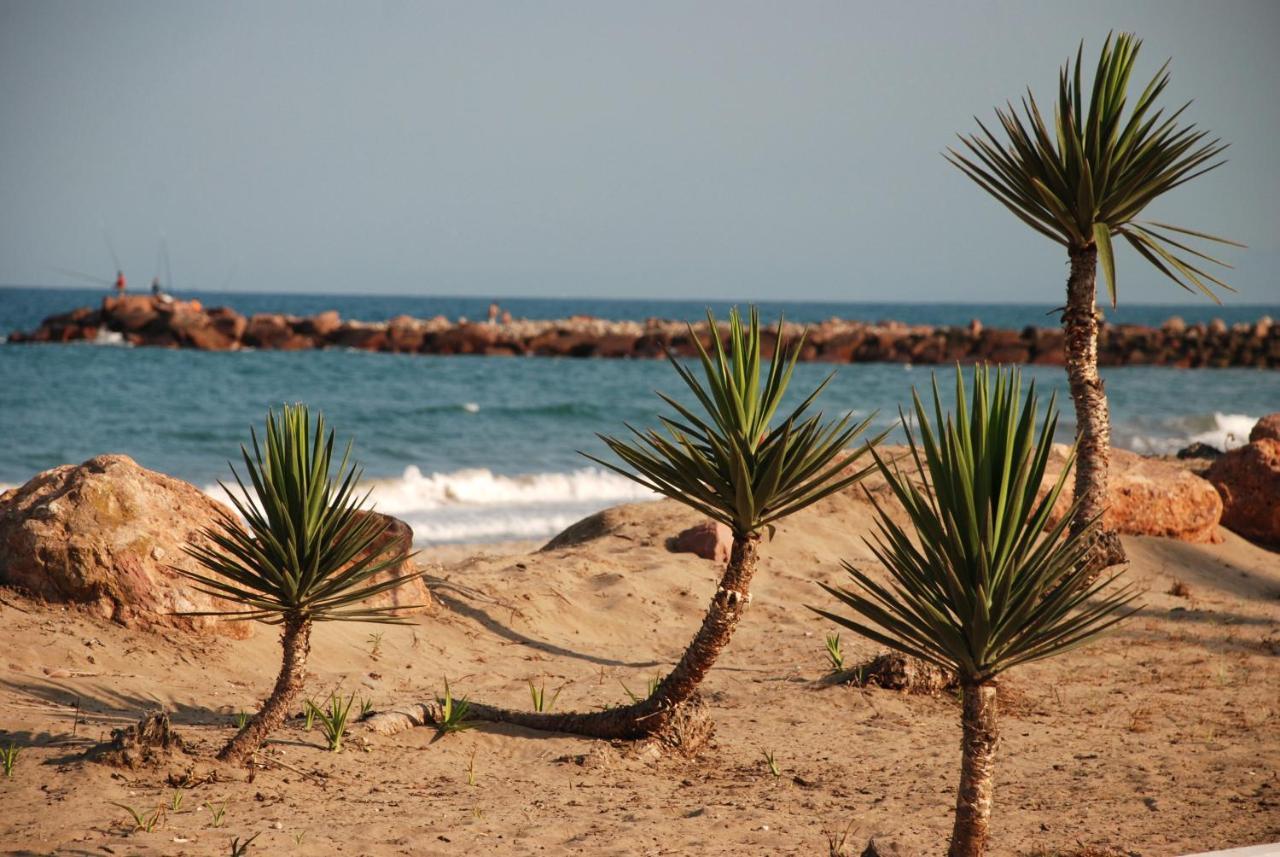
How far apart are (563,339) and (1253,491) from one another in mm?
36775

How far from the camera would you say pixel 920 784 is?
201 inches

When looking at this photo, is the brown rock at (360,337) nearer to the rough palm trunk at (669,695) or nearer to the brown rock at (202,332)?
the brown rock at (202,332)

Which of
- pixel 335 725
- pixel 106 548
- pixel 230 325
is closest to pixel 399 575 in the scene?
pixel 106 548

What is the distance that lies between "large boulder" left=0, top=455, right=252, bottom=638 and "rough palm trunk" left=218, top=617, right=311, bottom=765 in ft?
4.86

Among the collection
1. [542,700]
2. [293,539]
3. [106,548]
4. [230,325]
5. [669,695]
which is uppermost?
[230,325]

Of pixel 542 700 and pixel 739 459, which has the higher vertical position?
pixel 739 459

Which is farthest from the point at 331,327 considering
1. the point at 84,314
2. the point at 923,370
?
the point at 923,370

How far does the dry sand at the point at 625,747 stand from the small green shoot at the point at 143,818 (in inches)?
1.7

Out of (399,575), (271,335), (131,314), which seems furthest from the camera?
(271,335)

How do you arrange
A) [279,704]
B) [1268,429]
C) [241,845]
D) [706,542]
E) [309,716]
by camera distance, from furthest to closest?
[1268,429] < [706,542] < [309,716] < [279,704] < [241,845]

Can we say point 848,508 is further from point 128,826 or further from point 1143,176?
point 128,826

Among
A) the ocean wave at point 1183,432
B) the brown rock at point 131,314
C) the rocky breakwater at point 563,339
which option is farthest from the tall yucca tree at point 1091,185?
the brown rock at point 131,314

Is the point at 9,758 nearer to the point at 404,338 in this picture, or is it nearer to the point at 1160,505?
the point at 1160,505

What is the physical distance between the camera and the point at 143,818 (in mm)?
4066
